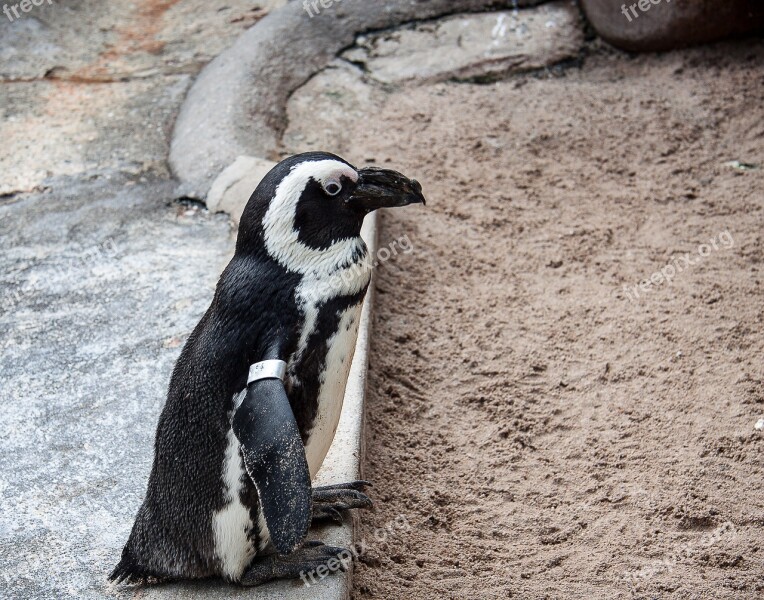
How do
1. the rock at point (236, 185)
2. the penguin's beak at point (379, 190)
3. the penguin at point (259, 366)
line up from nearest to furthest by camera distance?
the penguin at point (259, 366) < the penguin's beak at point (379, 190) < the rock at point (236, 185)

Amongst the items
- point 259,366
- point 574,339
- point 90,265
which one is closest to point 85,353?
Result: point 90,265

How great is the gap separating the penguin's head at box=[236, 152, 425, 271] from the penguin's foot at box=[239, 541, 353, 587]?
74cm

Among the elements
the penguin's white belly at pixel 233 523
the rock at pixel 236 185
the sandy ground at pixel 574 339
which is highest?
the penguin's white belly at pixel 233 523

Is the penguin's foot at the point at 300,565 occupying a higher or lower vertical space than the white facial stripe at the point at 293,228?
lower

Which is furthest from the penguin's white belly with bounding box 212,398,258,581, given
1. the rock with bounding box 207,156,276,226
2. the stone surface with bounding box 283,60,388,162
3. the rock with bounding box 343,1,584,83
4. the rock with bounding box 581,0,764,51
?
the rock with bounding box 581,0,764,51

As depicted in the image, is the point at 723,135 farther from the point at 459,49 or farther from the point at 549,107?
the point at 459,49

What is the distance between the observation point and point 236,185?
170 inches

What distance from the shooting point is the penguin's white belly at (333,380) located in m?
2.28

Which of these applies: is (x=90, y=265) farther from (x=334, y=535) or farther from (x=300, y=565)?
(x=300, y=565)

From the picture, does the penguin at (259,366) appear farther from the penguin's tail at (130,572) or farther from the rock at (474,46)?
the rock at (474,46)

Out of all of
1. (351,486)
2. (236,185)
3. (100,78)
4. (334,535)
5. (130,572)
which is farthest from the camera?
(100,78)

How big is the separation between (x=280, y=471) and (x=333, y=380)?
1.02 ft

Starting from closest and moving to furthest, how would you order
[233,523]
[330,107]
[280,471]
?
[280,471] < [233,523] < [330,107]

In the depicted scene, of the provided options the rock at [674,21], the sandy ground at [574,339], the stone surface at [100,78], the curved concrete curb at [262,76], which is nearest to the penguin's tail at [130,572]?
the sandy ground at [574,339]
